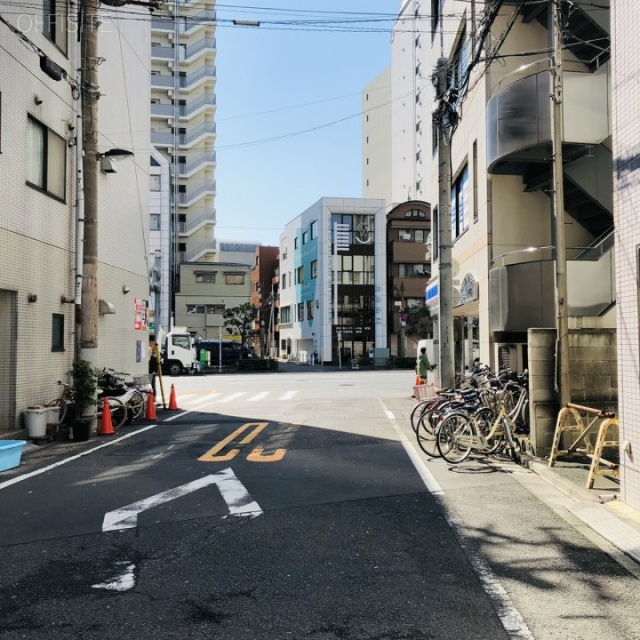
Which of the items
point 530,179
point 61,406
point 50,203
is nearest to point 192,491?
point 61,406

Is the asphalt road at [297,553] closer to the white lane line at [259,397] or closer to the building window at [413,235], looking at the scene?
the white lane line at [259,397]

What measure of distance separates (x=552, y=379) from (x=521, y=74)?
340 inches

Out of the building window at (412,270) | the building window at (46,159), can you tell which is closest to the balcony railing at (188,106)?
the building window at (412,270)

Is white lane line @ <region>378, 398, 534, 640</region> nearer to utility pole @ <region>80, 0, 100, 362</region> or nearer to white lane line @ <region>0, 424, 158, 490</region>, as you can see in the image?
white lane line @ <region>0, 424, 158, 490</region>

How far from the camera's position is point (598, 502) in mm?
6391

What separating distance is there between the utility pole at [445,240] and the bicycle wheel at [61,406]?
8.23 meters

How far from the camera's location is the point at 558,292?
9.15 metres

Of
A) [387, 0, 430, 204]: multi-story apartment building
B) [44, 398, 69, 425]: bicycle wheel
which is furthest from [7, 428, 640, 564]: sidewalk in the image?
[387, 0, 430, 204]: multi-story apartment building

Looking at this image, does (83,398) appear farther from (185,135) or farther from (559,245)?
(185,135)

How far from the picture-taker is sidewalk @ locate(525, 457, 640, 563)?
5.24 meters

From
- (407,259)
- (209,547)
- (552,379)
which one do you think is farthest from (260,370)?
(209,547)

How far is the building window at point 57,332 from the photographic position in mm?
12720

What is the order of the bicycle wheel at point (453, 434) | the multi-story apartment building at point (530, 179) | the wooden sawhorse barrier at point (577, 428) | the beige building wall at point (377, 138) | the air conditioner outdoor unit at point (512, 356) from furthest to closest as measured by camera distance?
the beige building wall at point (377, 138) → the air conditioner outdoor unit at point (512, 356) → the multi-story apartment building at point (530, 179) → the bicycle wheel at point (453, 434) → the wooden sawhorse barrier at point (577, 428)

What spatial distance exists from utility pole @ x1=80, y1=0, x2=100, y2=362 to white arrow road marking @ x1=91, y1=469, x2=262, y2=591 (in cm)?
540
